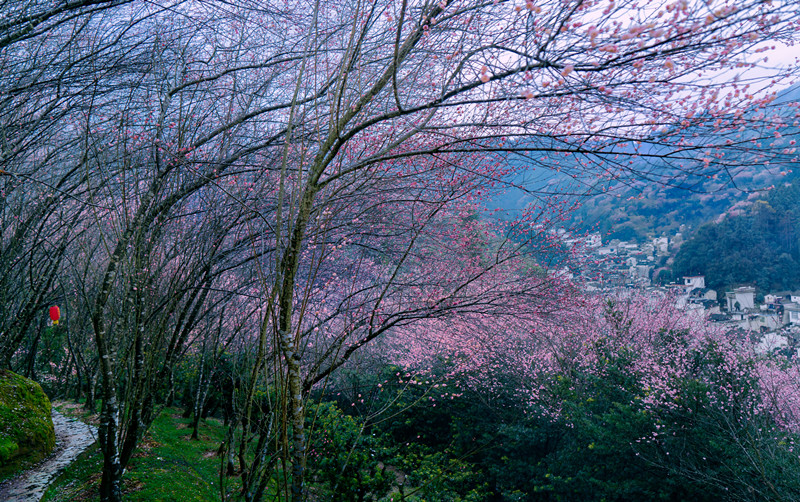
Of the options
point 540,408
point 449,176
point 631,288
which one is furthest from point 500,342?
point 631,288

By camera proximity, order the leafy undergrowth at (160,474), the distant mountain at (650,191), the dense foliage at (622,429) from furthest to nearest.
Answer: the dense foliage at (622,429) → the leafy undergrowth at (160,474) → the distant mountain at (650,191)

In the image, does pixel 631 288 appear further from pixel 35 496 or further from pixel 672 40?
pixel 35 496

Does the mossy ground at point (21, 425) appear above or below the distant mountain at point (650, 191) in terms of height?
below

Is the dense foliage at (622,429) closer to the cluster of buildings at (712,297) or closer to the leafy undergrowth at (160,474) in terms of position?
the leafy undergrowth at (160,474)

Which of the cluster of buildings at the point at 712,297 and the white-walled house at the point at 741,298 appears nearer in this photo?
the cluster of buildings at the point at 712,297

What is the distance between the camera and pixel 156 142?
3.72 m

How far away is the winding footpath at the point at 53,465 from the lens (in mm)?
4768

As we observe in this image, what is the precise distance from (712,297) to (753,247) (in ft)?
10.3

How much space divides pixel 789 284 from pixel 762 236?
238 centimetres

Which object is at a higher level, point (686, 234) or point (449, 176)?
point (686, 234)

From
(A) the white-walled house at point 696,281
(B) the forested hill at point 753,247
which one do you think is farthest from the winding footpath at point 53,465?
(B) the forested hill at point 753,247

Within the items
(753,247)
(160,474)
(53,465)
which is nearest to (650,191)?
(160,474)

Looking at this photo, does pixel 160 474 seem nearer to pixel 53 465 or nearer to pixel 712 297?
pixel 53 465

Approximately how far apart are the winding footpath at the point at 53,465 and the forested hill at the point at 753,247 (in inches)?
923
